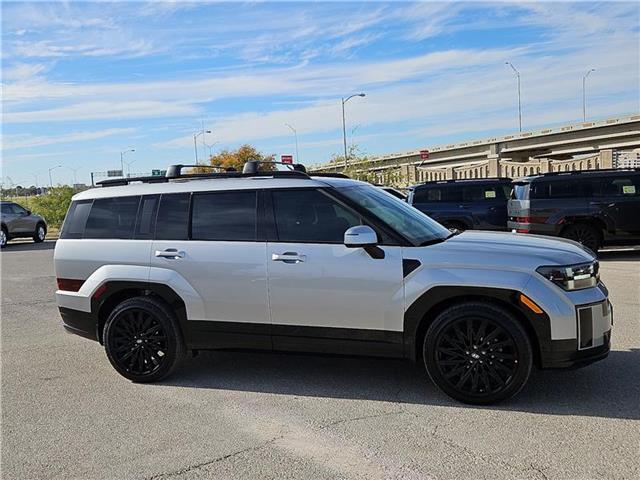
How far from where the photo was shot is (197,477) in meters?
3.72

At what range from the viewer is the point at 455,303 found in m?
4.80

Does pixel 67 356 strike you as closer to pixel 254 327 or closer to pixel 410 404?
pixel 254 327

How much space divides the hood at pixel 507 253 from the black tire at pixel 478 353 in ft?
1.15

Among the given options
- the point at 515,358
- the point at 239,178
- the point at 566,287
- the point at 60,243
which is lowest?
the point at 515,358

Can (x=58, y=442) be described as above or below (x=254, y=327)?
below

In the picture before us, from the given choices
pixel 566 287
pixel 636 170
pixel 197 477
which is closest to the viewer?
pixel 197 477

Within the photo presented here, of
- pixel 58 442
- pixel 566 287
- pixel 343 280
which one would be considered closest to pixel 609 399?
pixel 566 287

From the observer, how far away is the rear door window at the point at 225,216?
5.41 m

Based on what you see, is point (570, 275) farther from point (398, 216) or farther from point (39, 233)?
point (39, 233)

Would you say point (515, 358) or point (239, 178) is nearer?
point (515, 358)

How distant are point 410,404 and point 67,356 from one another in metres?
3.91

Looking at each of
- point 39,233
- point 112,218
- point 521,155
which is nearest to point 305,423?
point 112,218

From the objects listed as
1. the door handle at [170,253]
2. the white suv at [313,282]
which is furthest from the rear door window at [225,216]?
the door handle at [170,253]

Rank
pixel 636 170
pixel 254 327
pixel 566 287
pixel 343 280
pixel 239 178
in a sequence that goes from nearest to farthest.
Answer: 1. pixel 566 287
2. pixel 343 280
3. pixel 254 327
4. pixel 239 178
5. pixel 636 170
